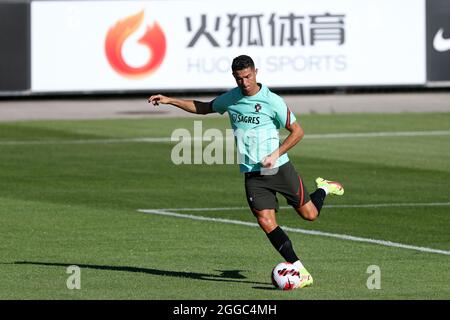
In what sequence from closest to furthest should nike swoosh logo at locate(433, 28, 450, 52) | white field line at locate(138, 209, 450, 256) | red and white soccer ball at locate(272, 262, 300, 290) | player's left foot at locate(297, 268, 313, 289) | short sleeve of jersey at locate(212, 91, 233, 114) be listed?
red and white soccer ball at locate(272, 262, 300, 290) → player's left foot at locate(297, 268, 313, 289) → short sleeve of jersey at locate(212, 91, 233, 114) → white field line at locate(138, 209, 450, 256) → nike swoosh logo at locate(433, 28, 450, 52)

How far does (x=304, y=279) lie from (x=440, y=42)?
26.7 meters

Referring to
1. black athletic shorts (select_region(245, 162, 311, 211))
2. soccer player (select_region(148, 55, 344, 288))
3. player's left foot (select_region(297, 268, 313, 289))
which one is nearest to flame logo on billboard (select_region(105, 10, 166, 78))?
soccer player (select_region(148, 55, 344, 288))

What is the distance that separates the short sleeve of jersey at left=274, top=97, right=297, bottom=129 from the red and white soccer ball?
5.18 ft

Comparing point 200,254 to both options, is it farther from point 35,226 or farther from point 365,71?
point 365,71

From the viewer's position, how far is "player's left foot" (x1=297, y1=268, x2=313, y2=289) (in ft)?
47.8

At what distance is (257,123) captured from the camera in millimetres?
15023

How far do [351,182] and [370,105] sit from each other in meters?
14.6

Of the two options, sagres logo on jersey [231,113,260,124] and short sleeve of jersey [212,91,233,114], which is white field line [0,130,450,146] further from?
sagres logo on jersey [231,113,260,124]

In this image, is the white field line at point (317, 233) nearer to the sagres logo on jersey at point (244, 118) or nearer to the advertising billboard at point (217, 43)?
the sagres logo on jersey at point (244, 118)

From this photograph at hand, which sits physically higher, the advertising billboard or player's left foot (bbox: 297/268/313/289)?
the advertising billboard

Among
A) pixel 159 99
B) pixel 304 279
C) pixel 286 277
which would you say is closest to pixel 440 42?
pixel 159 99

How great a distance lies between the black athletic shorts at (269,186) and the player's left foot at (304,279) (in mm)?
837

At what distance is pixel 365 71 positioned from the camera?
40.1 m

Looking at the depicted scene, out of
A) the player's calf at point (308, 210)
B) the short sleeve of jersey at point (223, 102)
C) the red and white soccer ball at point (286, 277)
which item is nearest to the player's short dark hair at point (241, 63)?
A: the short sleeve of jersey at point (223, 102)
